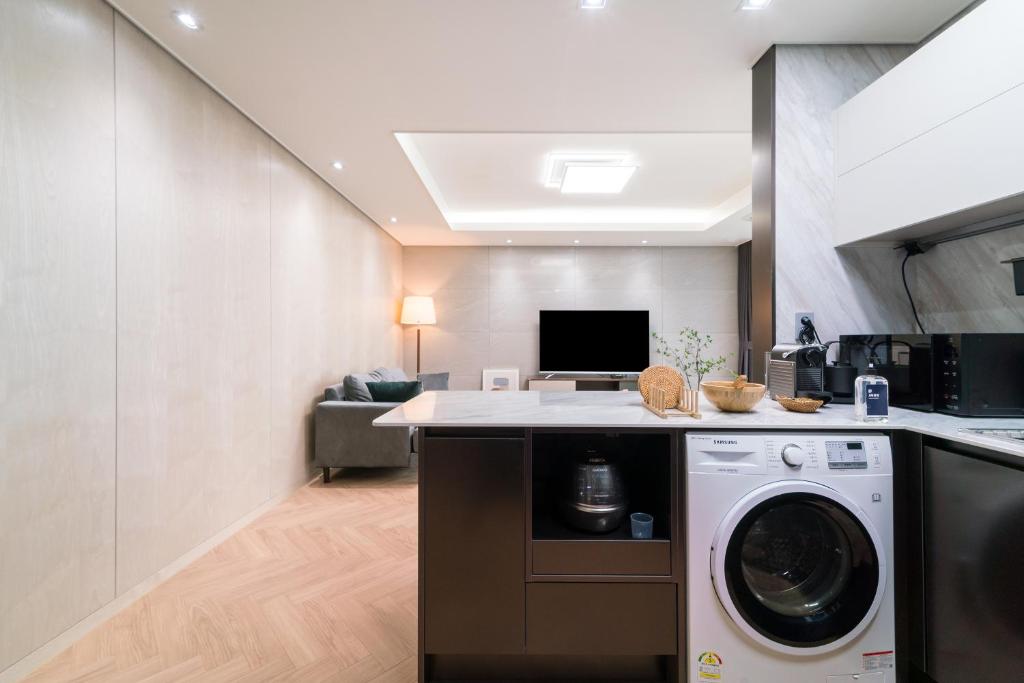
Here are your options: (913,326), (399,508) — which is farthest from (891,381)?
(399,508)

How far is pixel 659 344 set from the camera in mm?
6168

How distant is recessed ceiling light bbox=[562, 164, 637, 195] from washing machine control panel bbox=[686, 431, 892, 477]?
302cm

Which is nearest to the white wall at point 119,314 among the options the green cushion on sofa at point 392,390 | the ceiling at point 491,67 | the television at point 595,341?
the ceiling at point 491,67

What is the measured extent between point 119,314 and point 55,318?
0.26 meters

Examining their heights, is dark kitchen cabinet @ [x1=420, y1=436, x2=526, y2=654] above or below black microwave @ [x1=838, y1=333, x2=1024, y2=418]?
below

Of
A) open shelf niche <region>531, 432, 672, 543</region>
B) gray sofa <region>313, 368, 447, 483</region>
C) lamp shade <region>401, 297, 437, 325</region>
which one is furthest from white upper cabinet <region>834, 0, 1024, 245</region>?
lamp shade <region>401, 297, 437, 325</region>

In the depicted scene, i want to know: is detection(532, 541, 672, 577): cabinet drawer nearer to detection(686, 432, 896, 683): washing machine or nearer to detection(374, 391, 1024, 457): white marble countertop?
detection(686, 432, 896, 683): washing machine

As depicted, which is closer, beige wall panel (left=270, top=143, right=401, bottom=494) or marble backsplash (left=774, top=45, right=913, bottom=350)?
marble backsplash (left=774, top=45, right=913, bottom=350)

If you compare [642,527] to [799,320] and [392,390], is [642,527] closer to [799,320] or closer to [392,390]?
[799,320]

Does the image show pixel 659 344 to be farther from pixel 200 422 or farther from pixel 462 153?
pixel 200 422

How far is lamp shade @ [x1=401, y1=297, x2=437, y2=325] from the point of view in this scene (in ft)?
19.4

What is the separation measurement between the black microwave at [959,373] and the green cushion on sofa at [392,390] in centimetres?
314

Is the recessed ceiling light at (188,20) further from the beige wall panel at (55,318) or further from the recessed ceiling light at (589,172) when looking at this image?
the recessed ceiling light at (589,172)

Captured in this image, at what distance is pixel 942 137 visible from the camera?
1.52m
